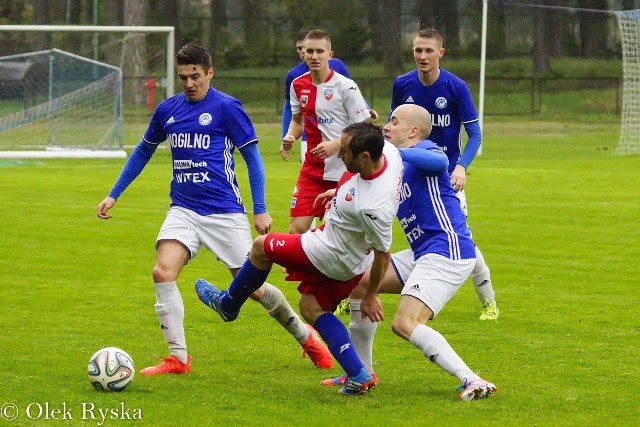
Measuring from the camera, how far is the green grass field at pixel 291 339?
625 cm

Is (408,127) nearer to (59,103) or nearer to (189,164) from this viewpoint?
(189,164)

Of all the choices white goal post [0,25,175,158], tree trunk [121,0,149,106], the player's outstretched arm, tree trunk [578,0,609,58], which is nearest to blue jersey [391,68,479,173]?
the player's outstretched arm

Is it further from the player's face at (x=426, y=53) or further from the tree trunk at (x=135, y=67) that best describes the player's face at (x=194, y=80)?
the tree trunk at (x=135, y=67)

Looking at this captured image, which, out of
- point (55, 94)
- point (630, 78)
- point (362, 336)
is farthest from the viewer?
point (630, 78)

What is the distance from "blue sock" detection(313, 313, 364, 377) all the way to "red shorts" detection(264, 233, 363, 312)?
0.16 meters

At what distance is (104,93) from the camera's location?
25453mm

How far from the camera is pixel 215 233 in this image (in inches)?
291

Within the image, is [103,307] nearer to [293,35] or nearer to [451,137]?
[451,137]

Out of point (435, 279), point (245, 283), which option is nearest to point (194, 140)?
point (245, 283)

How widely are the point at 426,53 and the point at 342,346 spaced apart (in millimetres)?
3243

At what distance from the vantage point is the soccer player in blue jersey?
902 cm

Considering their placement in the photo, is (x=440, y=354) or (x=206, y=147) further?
(x=206, y=147)

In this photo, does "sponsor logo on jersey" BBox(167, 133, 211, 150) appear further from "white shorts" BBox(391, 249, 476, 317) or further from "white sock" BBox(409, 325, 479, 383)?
"white sock" BBox(409, 325, 479, 383)

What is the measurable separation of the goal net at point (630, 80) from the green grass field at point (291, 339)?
1200 centimetres
